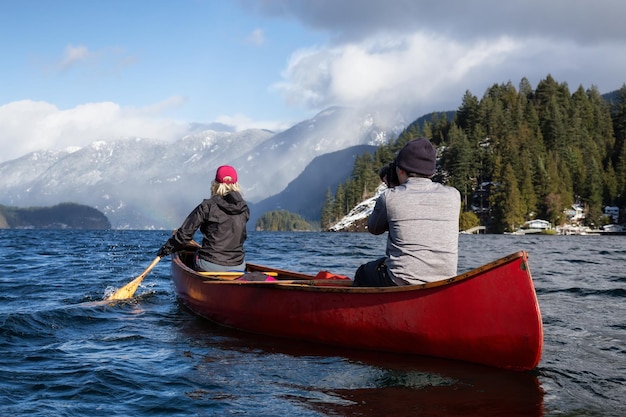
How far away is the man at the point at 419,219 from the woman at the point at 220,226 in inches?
176

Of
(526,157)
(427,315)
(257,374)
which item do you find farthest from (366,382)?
(526,157)

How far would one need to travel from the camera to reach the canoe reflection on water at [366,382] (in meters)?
6.34

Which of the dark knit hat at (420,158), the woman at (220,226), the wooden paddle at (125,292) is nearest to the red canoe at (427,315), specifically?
the dark knit hat at (420,158)

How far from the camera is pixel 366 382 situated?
7312 mm

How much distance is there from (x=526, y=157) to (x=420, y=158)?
118 metres

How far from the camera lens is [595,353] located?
8.59 metres

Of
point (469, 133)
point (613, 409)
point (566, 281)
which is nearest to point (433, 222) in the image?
point (613, 409)

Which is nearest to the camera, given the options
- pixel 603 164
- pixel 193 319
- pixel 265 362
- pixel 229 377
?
pixel 229 377

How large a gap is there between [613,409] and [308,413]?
3.28m

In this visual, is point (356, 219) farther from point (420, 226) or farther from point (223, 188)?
point (420, 226)

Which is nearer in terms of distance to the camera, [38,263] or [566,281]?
[566,281]

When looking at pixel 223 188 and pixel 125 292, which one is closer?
pixel 223 188

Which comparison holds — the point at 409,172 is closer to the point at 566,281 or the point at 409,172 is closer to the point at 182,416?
the point at 182,416

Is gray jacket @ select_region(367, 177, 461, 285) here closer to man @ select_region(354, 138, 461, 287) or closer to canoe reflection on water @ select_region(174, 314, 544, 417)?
man @ select_region(354, 138, 461, 287)
